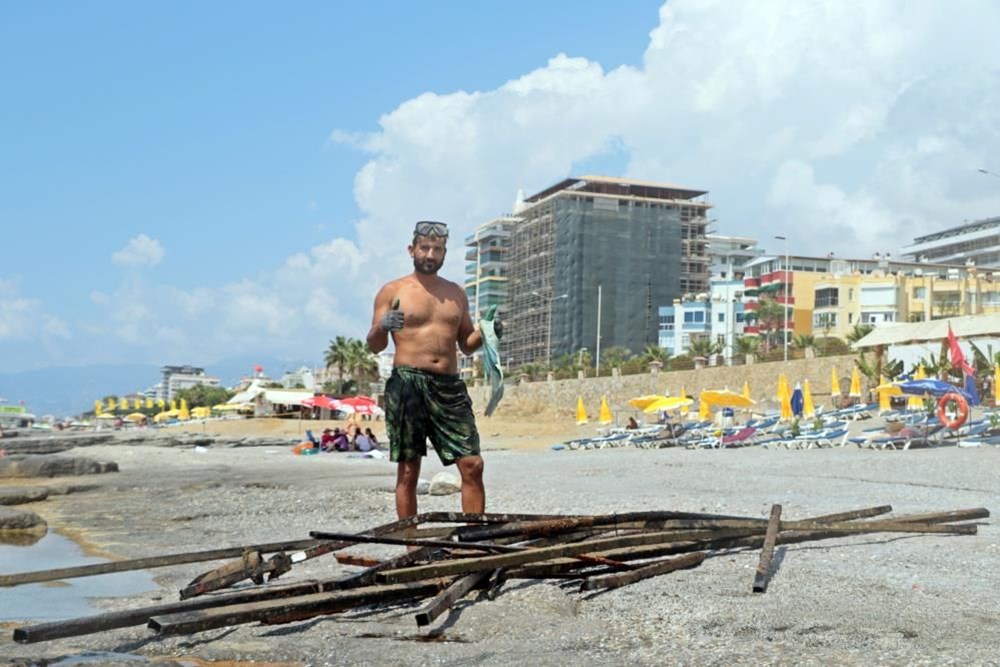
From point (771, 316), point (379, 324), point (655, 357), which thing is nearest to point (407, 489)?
point (379, 324)

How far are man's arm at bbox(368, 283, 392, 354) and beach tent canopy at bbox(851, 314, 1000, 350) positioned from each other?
37768mm

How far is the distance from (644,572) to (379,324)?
2.18 meters

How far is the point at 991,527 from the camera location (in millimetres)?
7727

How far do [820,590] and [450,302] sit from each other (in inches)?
111

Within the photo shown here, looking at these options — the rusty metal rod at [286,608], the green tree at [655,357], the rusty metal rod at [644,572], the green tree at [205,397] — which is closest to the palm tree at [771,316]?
the green tree at [655,357]

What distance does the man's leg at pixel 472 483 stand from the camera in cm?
650

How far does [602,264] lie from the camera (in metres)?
100

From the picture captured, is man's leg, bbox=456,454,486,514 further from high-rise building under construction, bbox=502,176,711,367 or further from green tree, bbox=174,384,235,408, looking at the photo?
green tree, bbox=174,384,235,408

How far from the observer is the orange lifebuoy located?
22.2m

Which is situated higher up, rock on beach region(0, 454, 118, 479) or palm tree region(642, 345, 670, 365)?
palm tree region(642, 345, 670, 365)

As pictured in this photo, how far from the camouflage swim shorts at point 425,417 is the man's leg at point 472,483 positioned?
0.04 m

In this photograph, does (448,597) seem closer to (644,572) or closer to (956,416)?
(644,572)

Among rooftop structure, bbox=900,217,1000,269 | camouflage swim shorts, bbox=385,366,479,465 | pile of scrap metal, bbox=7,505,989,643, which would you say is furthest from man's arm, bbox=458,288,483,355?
rooftop structure, bbox=900,217,1000,269

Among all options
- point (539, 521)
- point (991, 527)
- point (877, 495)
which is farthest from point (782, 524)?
point (877, 495)
